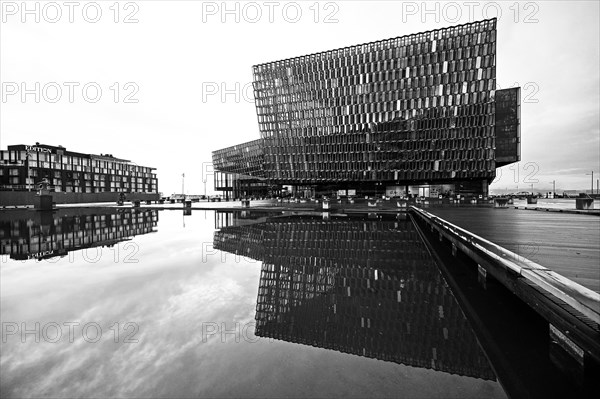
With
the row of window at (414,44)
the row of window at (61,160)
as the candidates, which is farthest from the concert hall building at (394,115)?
the row of window at (61,160)

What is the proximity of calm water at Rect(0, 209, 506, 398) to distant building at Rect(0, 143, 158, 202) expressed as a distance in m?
64.4

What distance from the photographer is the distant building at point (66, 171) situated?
88.6 metres

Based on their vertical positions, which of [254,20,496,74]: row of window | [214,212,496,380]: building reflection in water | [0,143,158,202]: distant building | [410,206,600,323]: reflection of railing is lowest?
[214,212,496,380]: building reflection in water

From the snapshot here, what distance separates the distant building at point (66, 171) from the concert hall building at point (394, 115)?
37.4 m

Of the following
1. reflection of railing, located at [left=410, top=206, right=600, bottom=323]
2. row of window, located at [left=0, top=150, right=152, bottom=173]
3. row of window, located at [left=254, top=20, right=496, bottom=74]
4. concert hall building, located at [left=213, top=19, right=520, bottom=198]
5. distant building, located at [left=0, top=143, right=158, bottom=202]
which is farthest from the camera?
row of window, located at [left=0, top=150, right=152, bottom=173]

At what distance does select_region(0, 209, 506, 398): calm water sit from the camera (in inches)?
125

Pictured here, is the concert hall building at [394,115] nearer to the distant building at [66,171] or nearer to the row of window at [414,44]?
the row of window at [414,44]

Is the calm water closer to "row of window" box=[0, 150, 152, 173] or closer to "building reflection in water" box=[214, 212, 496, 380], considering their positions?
"building reflection in water" box=[214, 212, 496, 380]

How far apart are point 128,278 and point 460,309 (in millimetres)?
6622

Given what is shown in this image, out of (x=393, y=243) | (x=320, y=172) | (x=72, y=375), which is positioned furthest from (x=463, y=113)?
(x=72, y=375)

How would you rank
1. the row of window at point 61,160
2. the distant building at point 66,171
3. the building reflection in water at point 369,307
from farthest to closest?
the row of window at point 61,160 < the distant building at point 66,171 < the building reflection in water at point 369,307

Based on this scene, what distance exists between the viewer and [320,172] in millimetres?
77312

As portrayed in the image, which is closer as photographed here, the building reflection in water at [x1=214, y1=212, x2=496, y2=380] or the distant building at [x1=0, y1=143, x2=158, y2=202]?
the building reflection in water at [x1=214, y1=212, x2=496, y2=380]

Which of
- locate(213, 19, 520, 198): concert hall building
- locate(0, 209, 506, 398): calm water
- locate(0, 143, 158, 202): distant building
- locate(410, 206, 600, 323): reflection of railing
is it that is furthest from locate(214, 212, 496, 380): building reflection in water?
locate(0, 143, 158, 202): distant building
